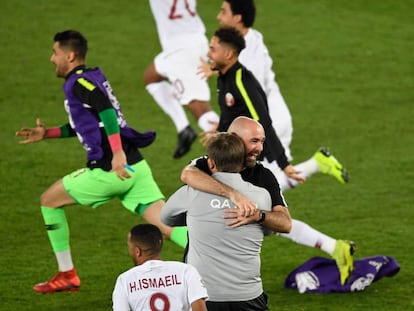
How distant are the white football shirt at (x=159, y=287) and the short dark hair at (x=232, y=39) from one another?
12.3 ft

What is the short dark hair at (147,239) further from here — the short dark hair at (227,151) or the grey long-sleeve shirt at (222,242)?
the short dark hair at (227,151)

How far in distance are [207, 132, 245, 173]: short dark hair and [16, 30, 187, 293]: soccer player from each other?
2670mm

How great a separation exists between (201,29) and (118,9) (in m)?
6.78

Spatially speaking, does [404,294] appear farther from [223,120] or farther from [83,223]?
[83,223]

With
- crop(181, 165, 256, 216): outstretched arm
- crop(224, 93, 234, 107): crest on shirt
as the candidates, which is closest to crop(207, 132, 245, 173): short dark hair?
crop(181, 165, 256, 216): outstretched arm

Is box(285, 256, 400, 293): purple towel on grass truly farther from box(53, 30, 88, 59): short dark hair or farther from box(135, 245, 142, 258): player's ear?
box(135, 245, 142, 258): player's ear

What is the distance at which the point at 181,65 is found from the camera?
1409 centimetres

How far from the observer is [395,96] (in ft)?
58.6

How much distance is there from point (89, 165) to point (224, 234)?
10.4 feet

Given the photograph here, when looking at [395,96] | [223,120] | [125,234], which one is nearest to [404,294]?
[223,120]

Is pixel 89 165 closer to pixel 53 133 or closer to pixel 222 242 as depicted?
pixel 53 133

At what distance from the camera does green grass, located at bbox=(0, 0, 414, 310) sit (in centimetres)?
1104

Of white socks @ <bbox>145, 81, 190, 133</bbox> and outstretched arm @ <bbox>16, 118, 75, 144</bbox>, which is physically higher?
outstretched arm @ <bbox>16, 118, 75, 144</bbox>

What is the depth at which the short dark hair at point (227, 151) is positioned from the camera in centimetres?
718
